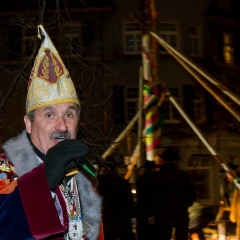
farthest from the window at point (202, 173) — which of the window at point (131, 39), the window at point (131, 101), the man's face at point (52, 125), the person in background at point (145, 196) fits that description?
the man's face at point (52, 125)

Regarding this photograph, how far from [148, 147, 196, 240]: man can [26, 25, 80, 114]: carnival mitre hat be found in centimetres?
422

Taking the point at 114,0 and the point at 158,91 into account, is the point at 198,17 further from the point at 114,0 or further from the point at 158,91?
the point at 158,91

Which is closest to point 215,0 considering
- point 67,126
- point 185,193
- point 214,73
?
point 214,73

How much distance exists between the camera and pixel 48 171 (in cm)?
217

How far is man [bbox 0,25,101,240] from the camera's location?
2109mm

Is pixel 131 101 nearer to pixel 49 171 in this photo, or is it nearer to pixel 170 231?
pixel 170 231

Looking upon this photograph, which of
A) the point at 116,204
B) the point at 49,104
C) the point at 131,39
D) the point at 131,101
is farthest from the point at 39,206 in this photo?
the point at 131,39

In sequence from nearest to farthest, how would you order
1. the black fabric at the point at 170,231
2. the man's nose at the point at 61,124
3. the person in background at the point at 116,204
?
Result: the man's nose at the point at 61,124
the person in background at the point at 116,204
the black fabric at the point at 170,231

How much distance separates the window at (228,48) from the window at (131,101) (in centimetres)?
425

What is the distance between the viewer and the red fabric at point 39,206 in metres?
2.12

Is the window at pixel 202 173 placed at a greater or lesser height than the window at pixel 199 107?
lesser

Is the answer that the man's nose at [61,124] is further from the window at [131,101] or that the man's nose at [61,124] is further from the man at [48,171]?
the window at [131,101]

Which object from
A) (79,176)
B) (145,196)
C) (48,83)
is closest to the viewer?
(48,83)

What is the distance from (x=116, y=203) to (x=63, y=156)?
16.0ft
